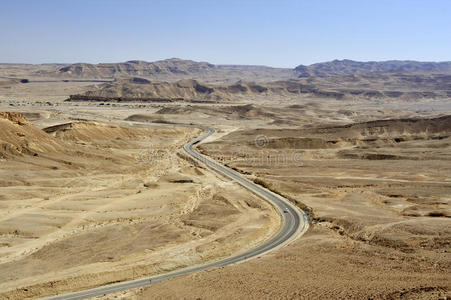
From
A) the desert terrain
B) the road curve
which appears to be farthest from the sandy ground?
the road curve

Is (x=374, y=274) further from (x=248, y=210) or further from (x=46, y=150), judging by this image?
(x=46, y=150)

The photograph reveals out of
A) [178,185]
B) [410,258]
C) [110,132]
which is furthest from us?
[110,132]

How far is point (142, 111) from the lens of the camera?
168m

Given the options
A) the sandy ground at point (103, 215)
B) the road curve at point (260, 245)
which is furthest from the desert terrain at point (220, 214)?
the road curve at point (260, 245)

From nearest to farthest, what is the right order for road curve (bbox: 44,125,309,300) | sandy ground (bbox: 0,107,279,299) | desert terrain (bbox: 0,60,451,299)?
desert terrain (bbox: 0,60,451,299) < road curve (bbox: 44,125,309,300) < sandy ground (bbox: 0,107,279,299)

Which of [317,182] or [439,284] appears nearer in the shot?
[439,284]

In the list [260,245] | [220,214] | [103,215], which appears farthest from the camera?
[220,214]

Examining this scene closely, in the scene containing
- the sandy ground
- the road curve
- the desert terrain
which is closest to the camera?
the desert terrain

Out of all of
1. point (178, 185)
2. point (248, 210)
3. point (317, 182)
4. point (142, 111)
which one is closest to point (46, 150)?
point (178, 185)

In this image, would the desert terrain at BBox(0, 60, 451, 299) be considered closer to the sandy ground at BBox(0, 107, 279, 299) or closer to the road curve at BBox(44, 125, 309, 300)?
the sandy ground at BBox(0, 107, 279, 299)

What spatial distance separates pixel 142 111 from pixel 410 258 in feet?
477

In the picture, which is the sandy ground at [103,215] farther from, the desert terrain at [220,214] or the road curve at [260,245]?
the road curve at [260,245]

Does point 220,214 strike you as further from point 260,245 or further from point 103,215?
point 103,215

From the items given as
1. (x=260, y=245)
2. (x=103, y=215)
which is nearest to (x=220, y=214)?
(x=260, y=245)
